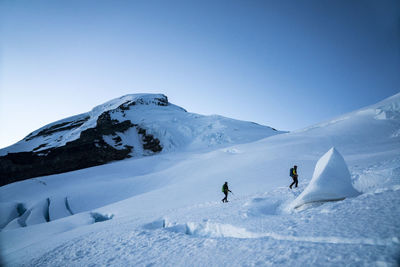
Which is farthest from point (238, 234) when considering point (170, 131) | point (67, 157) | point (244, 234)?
point (67, 157)

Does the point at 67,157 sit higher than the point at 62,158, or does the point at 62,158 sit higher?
the point at 67,157

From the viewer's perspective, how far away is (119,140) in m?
39.8

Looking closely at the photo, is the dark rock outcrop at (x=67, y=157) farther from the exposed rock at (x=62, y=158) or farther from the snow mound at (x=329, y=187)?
the snow mound at (x=329, y=187)

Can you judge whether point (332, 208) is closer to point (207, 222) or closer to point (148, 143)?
point (207, 222)

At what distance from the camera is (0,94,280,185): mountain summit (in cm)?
3422

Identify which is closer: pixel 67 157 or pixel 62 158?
pixel 62 158

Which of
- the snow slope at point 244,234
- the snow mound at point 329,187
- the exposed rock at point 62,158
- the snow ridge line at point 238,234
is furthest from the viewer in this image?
the exposed rock at point 62,158

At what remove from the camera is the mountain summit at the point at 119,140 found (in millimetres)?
34219

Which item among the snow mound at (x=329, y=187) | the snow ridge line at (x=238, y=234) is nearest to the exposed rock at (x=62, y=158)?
the snow ridge line at (x=238, y=234)

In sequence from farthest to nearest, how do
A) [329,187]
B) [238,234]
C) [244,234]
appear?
[329,187]
[238,234]
[244,234]

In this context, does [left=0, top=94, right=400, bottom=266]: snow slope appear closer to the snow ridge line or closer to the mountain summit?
the snow ridge line

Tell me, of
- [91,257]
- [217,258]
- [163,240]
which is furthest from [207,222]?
[91,257]

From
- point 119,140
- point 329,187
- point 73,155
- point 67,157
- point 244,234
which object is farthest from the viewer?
point 119,140

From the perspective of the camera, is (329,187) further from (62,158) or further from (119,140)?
(62,158)
